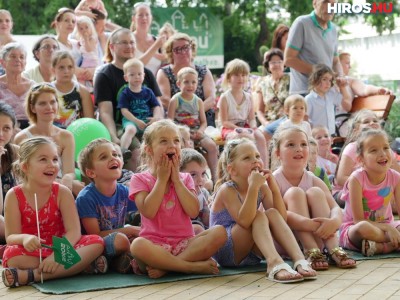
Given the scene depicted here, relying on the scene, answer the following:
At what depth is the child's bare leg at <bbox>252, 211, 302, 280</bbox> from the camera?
514cm

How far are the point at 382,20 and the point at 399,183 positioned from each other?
13191 millimetres

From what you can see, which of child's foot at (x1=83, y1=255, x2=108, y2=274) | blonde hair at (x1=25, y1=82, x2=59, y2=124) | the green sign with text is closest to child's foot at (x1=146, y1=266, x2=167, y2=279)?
child's foot at (x1=83, y1=255, x2=108, y2=274)

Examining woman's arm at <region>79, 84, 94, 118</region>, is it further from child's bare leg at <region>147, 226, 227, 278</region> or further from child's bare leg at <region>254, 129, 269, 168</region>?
child's bare leg at <region>147, 226, 227, 278</region>

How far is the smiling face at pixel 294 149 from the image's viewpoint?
19.2 ft

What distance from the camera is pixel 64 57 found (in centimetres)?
789

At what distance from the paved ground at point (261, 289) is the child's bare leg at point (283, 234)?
207 millimetres

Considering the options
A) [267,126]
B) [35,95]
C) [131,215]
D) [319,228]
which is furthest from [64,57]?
[319,228]

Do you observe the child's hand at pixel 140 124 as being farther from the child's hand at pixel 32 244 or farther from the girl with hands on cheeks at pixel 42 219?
the child's hand at pixel 32 244

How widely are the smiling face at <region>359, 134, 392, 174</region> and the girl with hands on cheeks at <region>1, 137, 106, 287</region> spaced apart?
6.41ft

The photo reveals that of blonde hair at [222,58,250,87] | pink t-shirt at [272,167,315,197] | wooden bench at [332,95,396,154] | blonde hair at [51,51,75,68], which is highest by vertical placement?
blonde hair at [51,51,75,68]

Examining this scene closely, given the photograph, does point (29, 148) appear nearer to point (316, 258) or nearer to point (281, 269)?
point (281, 269)

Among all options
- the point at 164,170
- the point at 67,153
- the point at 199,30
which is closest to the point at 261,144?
the point at 67,153

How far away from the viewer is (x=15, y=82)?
798 centimetres

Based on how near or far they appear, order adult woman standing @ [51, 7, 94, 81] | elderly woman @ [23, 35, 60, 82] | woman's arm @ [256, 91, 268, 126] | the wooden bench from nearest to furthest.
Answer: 1. elderly woman @ [23, 35, 60, 82]
2. adult woman standing @ [51, 7, 94, 81]
3. the wooden bench
4. woman's arm @ [256, 91, 268, 126]
